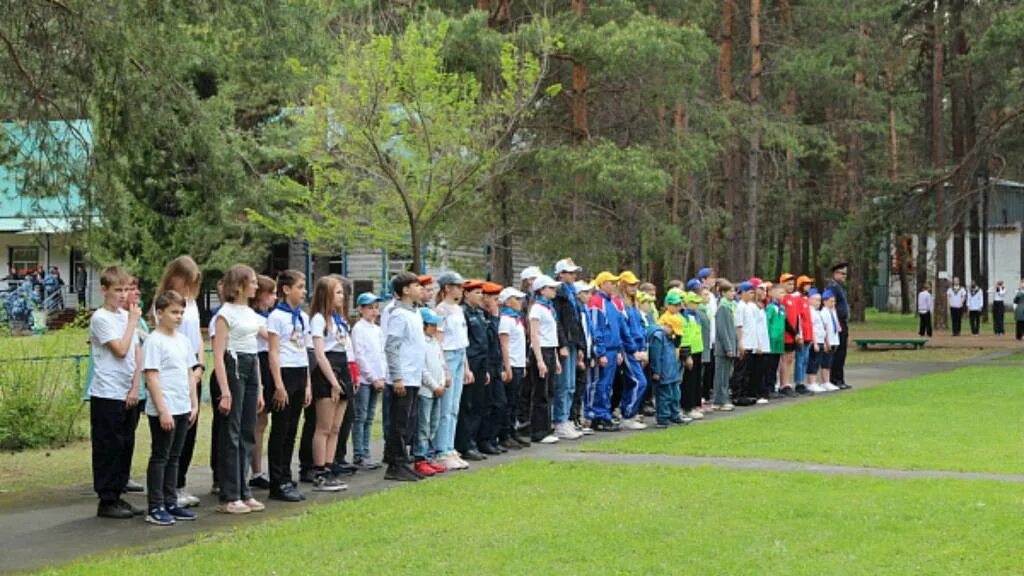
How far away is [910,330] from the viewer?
152 feet

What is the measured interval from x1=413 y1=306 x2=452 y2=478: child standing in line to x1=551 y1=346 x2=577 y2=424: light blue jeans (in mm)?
3246

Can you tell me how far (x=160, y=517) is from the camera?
10.1 metres

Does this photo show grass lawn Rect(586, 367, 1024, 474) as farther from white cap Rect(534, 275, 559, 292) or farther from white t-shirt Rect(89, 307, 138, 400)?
white t-shirt Rect(89, 307, 138, 400)

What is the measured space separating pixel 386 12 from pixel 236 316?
752 inches

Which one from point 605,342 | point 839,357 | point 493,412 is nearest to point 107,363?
point 493,412

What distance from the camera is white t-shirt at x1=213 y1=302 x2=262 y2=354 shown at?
35.0 feet

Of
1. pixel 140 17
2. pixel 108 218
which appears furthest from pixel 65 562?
pixel 140 17

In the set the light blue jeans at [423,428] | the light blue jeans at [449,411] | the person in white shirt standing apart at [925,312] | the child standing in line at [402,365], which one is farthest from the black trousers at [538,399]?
the person in white shirt standing apart at [925,312]

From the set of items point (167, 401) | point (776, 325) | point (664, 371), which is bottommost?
point (664, 371)

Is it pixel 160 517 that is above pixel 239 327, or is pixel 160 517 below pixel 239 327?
below

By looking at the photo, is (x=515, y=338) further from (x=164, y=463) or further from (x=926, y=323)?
(x=926, y=323)

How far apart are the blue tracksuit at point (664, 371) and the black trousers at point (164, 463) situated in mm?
8539

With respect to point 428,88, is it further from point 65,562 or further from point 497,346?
point 65,562

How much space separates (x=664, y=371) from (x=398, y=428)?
6.09 meters
